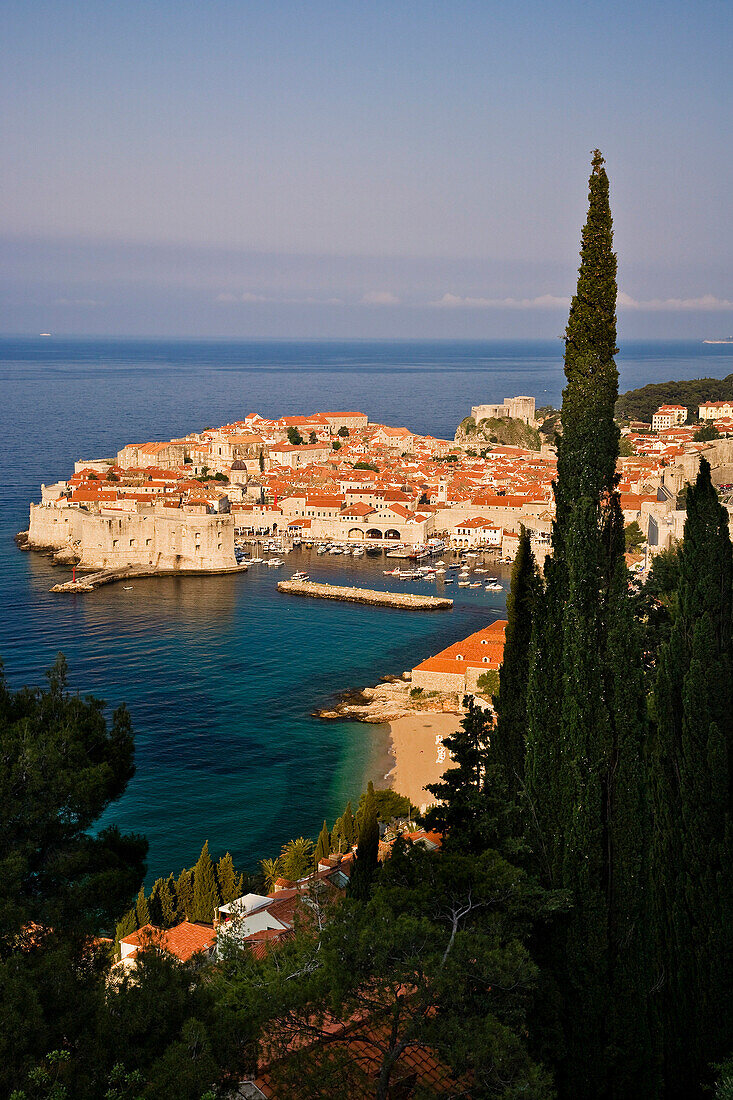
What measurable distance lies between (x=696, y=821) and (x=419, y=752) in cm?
1040

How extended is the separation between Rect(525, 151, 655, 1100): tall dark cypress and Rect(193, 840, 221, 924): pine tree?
5409mm

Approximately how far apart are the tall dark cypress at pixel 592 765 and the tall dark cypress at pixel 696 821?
0.49 meters

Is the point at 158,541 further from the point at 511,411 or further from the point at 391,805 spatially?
the point at 511,411

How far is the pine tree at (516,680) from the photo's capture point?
6.18 metres

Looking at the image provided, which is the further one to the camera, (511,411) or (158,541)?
(511,411)

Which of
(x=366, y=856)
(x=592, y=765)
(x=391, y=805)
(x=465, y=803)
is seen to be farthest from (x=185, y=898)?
(x=592, y=765)

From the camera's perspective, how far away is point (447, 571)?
107 feet

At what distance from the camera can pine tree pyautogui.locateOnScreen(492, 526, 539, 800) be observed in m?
6.18

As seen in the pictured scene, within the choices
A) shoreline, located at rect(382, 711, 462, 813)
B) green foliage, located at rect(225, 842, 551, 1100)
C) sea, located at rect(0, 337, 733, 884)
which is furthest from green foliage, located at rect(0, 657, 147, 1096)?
shoreline, located at rect(382, 711, 462, 813)

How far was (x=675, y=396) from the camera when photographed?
63.9 meters

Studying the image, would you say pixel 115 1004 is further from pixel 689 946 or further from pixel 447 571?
pixel 447 571

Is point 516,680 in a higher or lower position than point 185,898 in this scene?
higher

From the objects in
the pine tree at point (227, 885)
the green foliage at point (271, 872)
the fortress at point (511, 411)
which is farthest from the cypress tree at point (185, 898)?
the fortress at point (511, 411)

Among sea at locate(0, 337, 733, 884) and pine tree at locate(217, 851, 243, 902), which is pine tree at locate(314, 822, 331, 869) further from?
sea at locate(0, 337, 733, 884)
